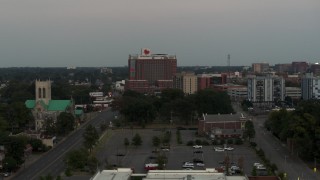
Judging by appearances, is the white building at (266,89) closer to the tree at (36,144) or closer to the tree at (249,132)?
the tree at (249,132)

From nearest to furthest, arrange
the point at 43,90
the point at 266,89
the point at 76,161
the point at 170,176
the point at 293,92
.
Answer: the point at 170,176 < the point at 76,161 < the point at 43,90 < the point at 266,89 < the point at 293,92

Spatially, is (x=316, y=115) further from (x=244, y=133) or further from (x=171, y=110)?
(x=171, y=110)

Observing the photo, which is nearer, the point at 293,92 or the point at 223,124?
the point at 223,124

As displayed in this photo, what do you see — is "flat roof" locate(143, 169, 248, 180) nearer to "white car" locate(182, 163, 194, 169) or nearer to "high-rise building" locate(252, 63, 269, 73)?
"white car" locate(182, 163, 194, 169)

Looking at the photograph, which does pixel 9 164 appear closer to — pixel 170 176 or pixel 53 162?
pixel 53 162

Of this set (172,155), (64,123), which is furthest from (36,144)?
(172,155)

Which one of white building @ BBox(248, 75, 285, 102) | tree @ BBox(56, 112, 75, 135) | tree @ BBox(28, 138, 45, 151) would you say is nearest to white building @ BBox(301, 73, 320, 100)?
white building @ BBox(248, 75, 285, 102)

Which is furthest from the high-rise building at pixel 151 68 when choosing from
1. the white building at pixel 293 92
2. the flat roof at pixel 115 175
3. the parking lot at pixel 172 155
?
the flat roof at pixel 115 175
